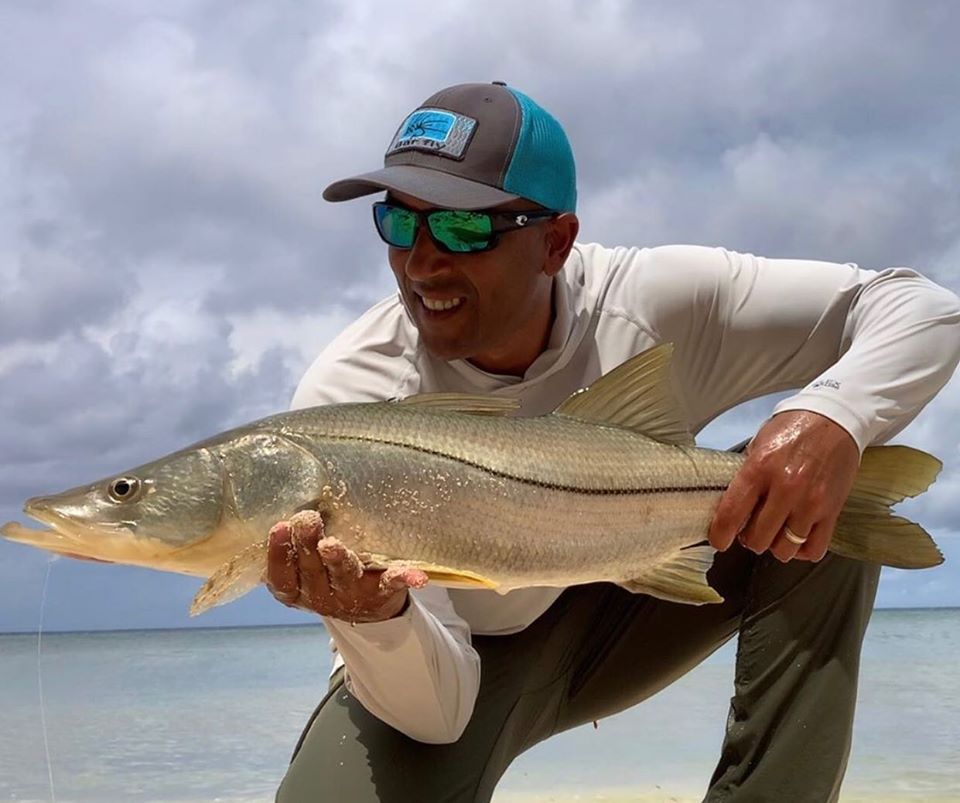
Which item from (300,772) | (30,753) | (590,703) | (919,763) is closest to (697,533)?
(590,703)

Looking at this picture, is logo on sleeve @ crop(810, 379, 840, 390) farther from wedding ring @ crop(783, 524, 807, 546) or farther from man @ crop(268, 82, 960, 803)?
wedding ring @ crop(783, 524, 807, 546)

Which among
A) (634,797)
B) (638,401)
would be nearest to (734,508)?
(638,401)

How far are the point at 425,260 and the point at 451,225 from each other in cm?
13

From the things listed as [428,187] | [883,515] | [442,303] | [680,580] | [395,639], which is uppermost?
[428,187]

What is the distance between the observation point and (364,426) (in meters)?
2.58

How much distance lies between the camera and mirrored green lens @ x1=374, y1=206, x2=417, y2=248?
3256 millimetres

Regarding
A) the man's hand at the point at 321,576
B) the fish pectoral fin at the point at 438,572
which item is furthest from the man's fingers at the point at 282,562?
the fish pectoral fin at the point at 438,572

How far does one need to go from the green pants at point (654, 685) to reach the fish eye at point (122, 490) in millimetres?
1433

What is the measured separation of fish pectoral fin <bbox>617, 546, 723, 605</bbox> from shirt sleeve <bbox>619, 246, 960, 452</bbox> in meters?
0.74

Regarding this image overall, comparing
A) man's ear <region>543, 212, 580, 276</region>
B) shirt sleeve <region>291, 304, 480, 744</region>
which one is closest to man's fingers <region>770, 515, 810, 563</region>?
shirt sleeve <region>291, 304, 480, 744</region>

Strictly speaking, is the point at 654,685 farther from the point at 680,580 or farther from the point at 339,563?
the point at 339,563

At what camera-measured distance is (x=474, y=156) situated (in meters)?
3.29

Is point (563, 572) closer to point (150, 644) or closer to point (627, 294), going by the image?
point (627, 294)

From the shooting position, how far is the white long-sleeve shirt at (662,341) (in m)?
3.29
